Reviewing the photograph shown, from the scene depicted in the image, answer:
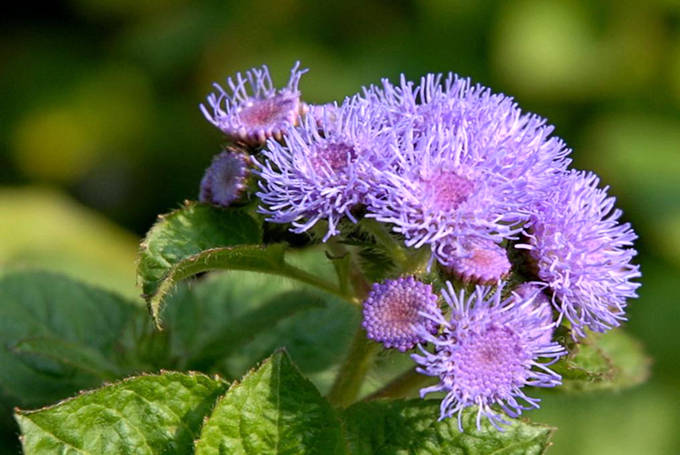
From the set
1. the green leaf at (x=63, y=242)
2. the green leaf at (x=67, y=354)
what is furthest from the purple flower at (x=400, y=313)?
the green leaf at (x=63, y=242)

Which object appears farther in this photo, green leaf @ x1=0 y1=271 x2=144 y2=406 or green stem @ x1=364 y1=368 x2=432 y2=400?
green leaf @ x1=0 y1=271 x2=144 y2=406

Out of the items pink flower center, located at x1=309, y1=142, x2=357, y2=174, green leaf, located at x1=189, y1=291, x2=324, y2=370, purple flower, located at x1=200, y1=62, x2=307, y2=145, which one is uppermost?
purple flower, located at x1=200, y1=62, x2=307, y2=145

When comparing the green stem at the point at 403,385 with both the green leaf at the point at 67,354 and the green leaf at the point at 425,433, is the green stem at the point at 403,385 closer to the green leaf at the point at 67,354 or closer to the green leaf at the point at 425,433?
the green leaf at the point at 425,433

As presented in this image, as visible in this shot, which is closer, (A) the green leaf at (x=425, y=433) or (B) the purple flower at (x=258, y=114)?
(A) the green leaf at (x=425, y=433)

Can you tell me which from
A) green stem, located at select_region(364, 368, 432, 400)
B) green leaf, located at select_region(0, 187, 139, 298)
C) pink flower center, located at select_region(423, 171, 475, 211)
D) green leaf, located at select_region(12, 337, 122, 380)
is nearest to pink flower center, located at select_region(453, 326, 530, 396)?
pink flower center, located at select_region(423, 171, 475, 211)

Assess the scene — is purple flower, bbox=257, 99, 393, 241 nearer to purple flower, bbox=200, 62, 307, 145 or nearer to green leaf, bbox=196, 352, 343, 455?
purple flower, bbox=200, 62, 307, 145
